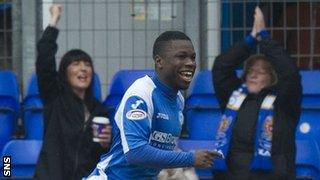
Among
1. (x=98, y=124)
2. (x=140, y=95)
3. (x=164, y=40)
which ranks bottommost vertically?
(x=98, y=124)

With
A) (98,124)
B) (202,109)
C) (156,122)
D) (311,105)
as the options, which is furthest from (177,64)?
(311,105)

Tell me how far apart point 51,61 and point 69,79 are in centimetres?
24

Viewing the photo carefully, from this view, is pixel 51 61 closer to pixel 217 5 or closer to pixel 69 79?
pixel 69 79

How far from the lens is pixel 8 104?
389 inches

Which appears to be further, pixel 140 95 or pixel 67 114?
pixel 67 114

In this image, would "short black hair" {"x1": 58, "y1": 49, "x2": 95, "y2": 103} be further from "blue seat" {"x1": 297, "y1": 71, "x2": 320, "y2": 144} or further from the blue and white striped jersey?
the blue and white striped jersey

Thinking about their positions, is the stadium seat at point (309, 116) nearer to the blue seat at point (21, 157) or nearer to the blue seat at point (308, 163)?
the blue seat at point (308, 163)

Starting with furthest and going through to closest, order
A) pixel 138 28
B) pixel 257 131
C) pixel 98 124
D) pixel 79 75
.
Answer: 1. pixel 138 28
2. pixel 79 75
3. pixel 257 131
4. pixel 98 124

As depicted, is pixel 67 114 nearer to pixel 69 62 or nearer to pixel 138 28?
pixel 69 62

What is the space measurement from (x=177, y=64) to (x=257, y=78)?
10.5 feet

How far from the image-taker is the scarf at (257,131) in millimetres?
8703

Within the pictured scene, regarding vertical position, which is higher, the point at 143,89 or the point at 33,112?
the point at 143,89

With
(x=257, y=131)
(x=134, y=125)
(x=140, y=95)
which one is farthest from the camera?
(x=257, y=131)

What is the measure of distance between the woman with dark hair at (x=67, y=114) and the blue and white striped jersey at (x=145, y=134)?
8.08 feet
